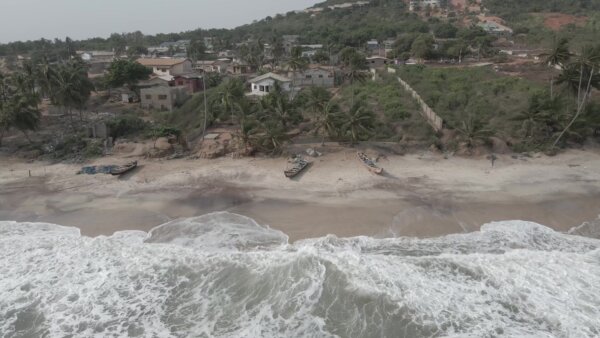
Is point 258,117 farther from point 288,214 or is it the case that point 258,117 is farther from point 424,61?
point 424,61

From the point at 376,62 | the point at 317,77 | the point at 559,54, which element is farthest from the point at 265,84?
the point at 376,62

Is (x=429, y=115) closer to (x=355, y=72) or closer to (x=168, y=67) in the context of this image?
(x=355, y=72)

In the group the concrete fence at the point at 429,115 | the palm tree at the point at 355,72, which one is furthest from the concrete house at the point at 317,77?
the concrete fence at the point at 429,115

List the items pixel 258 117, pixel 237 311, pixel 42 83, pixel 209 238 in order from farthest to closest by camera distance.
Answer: pixel 42 83
pixel 258 117
pixel 209 238
pixel 237 311

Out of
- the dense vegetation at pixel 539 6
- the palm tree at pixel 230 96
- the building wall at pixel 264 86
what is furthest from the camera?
the dense vegetation at pixel 539 6

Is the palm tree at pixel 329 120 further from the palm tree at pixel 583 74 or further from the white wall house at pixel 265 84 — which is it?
the white wall house at pixel 265 84

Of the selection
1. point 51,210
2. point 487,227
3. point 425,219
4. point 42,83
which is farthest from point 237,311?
point 42,83
